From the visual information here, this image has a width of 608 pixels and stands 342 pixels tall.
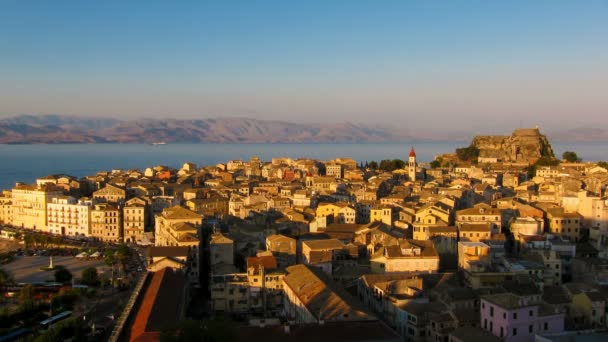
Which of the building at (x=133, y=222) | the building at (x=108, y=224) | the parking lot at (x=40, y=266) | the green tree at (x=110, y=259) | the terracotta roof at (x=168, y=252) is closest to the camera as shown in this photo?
the terracotta roof at (x=168, y=252)

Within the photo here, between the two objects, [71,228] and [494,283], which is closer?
[494,283]

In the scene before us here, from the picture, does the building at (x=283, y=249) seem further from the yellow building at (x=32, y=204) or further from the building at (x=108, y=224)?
the yellow building at (x=32, y=204)

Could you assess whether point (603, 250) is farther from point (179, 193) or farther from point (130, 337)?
point (179, 193)

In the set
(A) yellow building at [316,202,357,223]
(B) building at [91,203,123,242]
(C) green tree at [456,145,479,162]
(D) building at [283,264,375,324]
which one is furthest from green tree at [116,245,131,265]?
(C) green tree at [456,145,479,162]

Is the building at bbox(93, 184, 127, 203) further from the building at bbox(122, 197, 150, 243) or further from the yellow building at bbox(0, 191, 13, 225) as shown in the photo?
the yellow building at bbox(0, 191, 13, 225)

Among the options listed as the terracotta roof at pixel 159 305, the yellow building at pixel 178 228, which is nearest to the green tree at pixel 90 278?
the yellow building at pixel 178 228

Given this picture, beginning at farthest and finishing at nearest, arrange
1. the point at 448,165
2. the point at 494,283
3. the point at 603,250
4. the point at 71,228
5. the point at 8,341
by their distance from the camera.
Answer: the point at 448,165
the point at 71,228
the point at 603,250
the point at 494,283
the point at 8,341

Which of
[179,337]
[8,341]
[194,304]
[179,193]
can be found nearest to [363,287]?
[194,304]
